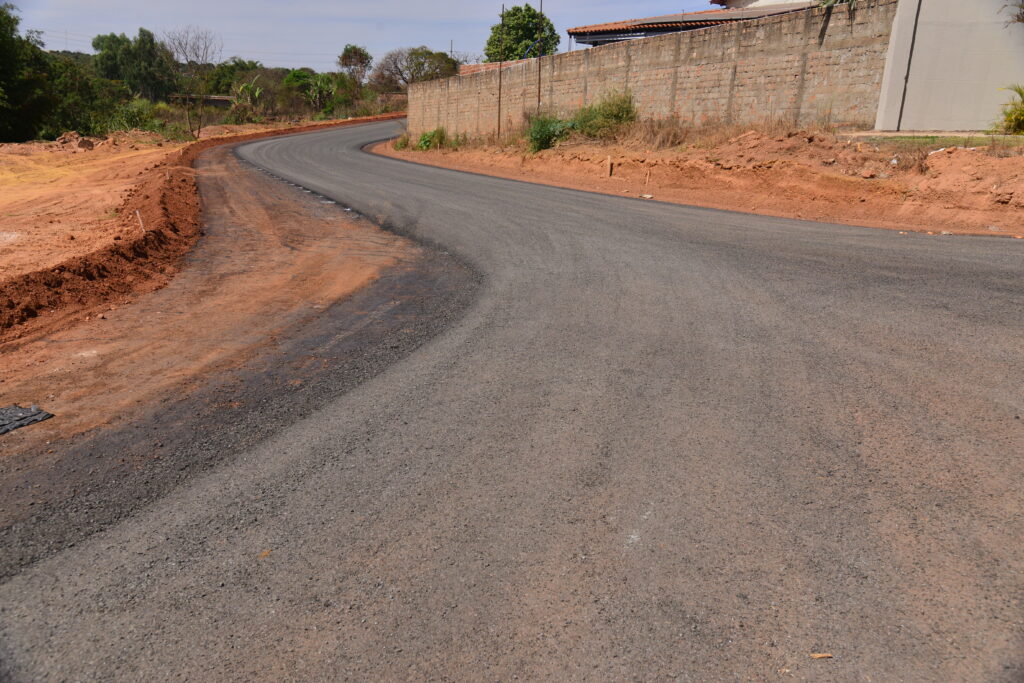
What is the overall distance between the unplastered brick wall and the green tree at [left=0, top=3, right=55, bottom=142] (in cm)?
2705

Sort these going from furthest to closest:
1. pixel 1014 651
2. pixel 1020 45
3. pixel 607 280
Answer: pixel 1020 45 < pixel 607 280 < pixel 1014 651

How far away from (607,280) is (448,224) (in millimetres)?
5333

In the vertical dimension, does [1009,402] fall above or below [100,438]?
above

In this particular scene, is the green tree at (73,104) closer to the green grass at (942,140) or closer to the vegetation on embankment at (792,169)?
the vegetation on embankment at (792,169)

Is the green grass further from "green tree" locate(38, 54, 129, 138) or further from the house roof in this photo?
"green tree" locate(38, 54, 129, 138)

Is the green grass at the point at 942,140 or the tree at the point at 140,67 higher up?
the tree at the point at 140,67

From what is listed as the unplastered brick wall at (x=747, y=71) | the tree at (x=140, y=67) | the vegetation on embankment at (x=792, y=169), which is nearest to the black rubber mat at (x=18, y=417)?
the vegetation on embankment at (x=792, y=169)

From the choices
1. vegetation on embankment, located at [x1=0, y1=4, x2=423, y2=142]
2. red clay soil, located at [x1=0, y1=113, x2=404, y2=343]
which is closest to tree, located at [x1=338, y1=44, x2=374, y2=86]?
vegetation on embankment, located at [x1=0, y1=4, x2=423, y2=142]

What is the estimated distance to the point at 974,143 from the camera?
43.0 feet

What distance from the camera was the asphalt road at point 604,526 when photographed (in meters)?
2.48

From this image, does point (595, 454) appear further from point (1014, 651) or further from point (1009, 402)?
point (1009, 402)

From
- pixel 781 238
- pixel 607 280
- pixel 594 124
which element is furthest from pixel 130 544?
pixel 594 124

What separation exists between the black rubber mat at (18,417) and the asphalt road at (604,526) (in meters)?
1.77

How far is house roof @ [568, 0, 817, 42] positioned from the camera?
30.8 m
